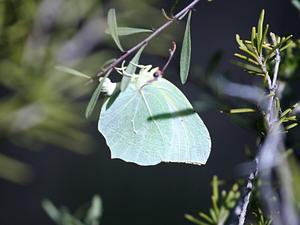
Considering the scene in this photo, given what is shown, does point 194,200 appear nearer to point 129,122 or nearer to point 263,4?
point 263,4

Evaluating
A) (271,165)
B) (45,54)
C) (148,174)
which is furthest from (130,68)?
(148,174)

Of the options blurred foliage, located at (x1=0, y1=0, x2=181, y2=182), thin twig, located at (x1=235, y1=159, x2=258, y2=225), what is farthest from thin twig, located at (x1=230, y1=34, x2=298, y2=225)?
blurred foliage, located at (x1=0, y1=0, x2=181, y2=182)

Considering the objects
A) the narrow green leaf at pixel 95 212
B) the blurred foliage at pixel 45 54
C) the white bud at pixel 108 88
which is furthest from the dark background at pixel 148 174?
the white bud at pixel 108 88

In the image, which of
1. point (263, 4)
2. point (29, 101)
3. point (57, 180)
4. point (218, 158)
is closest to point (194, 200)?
point (218, 158)

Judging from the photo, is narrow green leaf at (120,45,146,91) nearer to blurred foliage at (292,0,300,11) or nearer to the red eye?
the red eye

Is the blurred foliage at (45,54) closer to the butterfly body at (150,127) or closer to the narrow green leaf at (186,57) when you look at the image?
the butterfly body at (150,127)

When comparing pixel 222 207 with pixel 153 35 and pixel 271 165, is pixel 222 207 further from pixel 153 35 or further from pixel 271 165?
pixel 153 35
